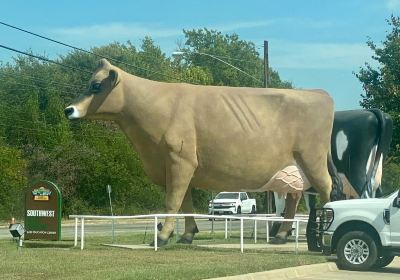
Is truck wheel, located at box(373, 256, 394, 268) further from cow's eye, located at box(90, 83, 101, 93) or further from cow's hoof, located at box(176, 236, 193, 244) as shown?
cow's eye, located at box(90, 83, 101, 93)

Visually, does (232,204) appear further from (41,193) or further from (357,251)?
(357,251)

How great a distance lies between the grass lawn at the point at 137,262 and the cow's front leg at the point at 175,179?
0.51m

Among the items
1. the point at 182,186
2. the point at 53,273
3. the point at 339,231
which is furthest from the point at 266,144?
the point at 53,273

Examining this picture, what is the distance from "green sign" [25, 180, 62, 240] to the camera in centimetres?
2117

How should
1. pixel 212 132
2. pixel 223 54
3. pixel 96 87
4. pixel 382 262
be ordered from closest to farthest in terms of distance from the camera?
pixel 382 262 < pixel 212 132 < pixel 96 87 < pixel 223 54

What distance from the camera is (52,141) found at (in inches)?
2128

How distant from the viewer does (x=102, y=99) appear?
65.6 feet

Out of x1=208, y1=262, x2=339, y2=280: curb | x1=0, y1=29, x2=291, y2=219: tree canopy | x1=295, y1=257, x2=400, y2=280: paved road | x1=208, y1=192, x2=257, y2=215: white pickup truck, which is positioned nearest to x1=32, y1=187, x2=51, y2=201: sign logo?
x1=208, y1=262, x2=339, y2=280: curb

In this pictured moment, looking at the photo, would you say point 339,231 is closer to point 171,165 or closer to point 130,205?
point 171,165

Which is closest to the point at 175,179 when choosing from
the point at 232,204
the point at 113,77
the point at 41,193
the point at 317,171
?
the point at 113,77

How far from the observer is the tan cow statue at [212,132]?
776 inches

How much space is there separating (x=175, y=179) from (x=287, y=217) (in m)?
4.60

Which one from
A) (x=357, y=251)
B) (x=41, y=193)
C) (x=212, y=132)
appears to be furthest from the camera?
(x=41, y=193)

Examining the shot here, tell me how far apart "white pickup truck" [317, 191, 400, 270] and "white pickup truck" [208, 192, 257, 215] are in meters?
36.9
